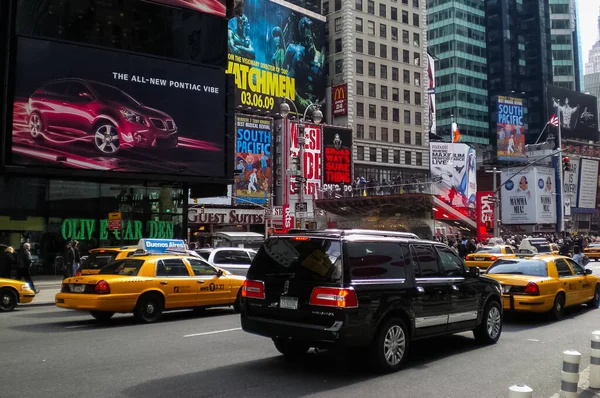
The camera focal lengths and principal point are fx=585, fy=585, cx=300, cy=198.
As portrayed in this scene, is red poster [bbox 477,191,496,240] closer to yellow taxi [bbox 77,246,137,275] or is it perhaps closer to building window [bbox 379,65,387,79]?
yellow taxi [bbox 77,246,137,275]

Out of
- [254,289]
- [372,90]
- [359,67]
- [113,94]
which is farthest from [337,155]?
[254,289]

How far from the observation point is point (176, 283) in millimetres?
13180

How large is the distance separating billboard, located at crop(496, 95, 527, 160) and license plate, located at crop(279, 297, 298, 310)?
75.7m

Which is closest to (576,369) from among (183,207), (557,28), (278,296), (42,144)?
(278,296)

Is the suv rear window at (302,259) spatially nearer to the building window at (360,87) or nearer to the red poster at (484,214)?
the red poster at (484,214)

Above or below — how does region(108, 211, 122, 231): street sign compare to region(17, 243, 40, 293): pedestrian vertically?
above

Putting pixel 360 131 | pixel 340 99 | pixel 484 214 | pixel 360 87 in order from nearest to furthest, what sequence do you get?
pixel 484 214
pixel 340 99
pixel 360 131
pixel 360 87

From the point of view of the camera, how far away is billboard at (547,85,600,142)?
8656 centimetres

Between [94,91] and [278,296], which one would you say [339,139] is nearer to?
[94,91]

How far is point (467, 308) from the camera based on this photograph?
9.52 metres

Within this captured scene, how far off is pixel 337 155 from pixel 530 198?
27342 millimetres

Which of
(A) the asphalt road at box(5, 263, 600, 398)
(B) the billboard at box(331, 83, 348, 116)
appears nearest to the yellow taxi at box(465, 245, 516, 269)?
(A) the asphalt road at box(5, 263, 600, 398)

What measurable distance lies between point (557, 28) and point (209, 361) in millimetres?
136001

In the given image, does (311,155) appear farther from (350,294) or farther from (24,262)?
(350,294)
